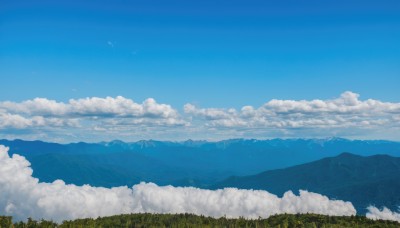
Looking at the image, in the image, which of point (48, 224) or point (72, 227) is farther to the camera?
point (72, 227)

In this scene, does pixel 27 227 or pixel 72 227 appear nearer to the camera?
pixel 27 227

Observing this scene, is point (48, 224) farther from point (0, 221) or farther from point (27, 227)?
point (0, 221)

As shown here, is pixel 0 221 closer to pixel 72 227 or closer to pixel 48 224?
pixel 48 224

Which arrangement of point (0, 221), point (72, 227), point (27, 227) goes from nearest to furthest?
point (0, 221) < point (27, 227) < point (72, 227)

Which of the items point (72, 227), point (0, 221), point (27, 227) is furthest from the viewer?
point (72, 227)

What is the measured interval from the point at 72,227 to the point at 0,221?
111 feet

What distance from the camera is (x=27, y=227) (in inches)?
7013

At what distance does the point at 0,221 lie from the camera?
167 m

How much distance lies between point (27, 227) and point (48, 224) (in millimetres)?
8718

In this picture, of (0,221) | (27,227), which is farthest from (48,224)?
(0,221)

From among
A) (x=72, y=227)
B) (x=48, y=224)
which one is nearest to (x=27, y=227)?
(x=48, y=224)

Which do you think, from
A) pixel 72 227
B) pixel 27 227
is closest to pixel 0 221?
pixel 27 227

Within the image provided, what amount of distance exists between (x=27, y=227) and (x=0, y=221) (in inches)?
547

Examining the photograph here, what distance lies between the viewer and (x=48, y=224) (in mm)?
179500
